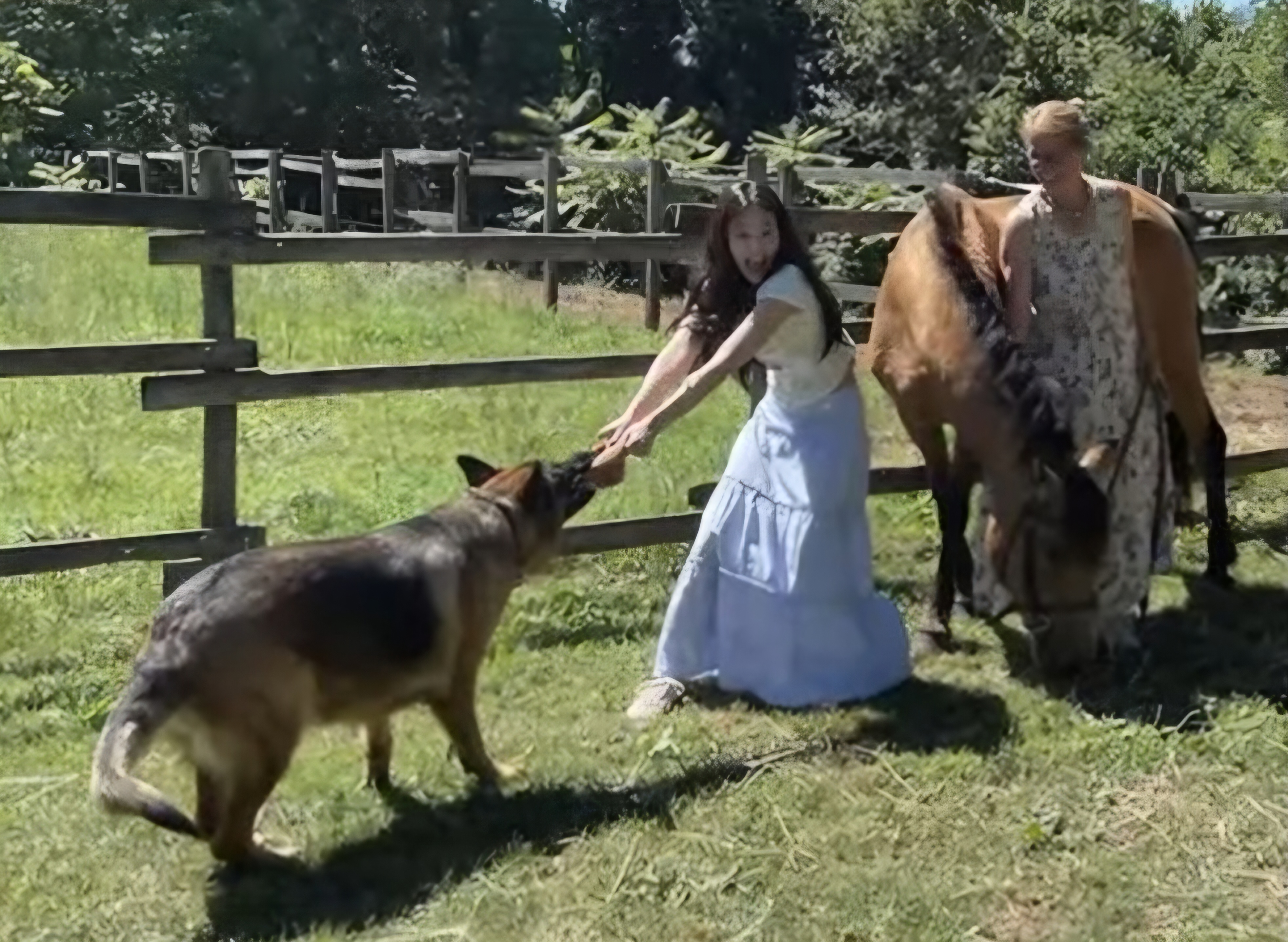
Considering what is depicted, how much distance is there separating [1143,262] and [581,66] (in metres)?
22.4

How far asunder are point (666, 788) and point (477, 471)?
1120 mm

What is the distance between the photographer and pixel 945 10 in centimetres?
2205

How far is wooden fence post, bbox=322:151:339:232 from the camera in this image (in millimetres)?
16609

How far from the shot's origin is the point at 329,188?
16688 millimetres

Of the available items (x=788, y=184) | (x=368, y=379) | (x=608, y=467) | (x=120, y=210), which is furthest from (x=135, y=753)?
(x=788, y=184)

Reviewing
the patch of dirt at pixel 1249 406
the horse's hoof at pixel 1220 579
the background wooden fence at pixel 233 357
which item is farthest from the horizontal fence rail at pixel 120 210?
the patch of dirt at pixel 1249 406

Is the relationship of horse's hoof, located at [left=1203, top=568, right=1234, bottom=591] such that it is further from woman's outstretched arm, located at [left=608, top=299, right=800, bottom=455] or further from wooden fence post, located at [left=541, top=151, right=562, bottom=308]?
wooden fence post, located at [left=541, top=151, right=562, bottom=308]

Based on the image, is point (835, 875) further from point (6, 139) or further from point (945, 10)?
point (945, 10)

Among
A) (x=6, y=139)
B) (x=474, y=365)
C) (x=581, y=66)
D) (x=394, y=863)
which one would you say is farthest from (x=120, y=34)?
(x=394, y=863)

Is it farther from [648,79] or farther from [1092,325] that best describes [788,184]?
[648,79]

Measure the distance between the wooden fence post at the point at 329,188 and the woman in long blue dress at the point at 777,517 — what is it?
→ 491 inches

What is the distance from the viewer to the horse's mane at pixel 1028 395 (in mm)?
4656

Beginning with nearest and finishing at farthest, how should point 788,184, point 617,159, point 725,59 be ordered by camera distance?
point 788,184 < point 617,159 < point 725,59

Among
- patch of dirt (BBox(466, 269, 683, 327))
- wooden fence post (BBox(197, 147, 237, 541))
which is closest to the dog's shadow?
wooden fence post (BBox(197, 147, 237, 541))
